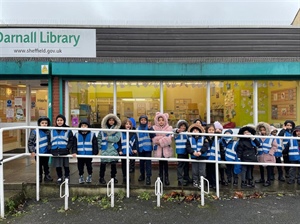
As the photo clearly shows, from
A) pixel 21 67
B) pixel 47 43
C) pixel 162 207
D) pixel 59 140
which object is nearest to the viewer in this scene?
pixel 162 207

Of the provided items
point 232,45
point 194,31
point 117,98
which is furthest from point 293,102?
point 117,98

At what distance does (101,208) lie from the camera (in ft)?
14.6

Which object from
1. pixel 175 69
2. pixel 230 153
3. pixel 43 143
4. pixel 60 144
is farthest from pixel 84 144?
pixel 175 69

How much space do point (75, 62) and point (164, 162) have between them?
3.45m

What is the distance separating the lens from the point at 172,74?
6836mm

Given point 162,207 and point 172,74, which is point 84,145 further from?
point 172,74

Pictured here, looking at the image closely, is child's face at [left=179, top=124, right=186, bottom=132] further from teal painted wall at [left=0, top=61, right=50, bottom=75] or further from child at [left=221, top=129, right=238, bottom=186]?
teal painted wall at [left=0, top=61, right=50, bottom=75]

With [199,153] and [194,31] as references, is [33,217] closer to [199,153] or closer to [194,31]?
[199,153]

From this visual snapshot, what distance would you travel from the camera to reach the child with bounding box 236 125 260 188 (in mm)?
5180

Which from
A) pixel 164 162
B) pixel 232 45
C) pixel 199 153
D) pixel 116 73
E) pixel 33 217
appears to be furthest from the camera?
pixel 232 45

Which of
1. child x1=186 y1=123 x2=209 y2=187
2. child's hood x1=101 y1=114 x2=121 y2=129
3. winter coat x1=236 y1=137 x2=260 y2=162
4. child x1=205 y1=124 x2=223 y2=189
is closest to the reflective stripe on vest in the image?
child's hood x1=101 y1=114 x2=121 y2=129

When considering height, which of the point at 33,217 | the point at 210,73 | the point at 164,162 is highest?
the point at 210,73

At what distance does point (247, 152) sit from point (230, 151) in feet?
1.03

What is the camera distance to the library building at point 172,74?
23.0 ft
